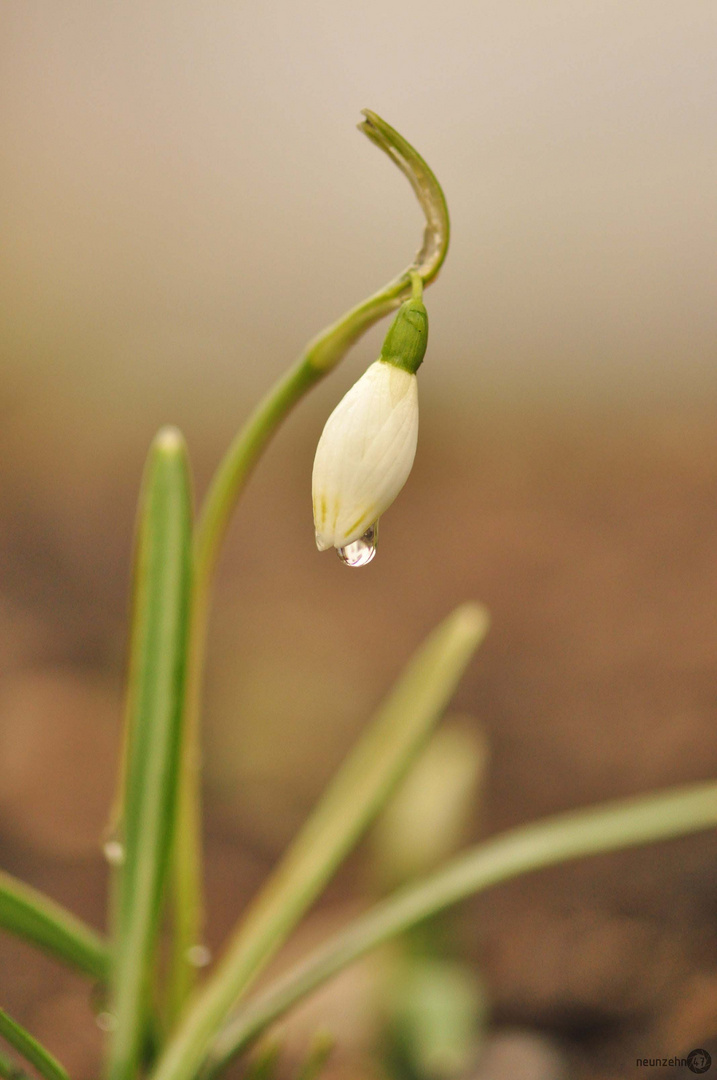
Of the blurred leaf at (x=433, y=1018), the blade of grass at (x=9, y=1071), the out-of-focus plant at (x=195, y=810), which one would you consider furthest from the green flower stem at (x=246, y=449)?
the blurred leaf at (x=433, y=1018)

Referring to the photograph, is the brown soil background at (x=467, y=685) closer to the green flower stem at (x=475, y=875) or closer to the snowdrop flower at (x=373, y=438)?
the green flower stem at (x=475, y=875)

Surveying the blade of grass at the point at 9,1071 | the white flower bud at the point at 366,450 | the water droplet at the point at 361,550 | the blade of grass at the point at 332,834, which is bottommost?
the blade of grass at the point at 9,1071

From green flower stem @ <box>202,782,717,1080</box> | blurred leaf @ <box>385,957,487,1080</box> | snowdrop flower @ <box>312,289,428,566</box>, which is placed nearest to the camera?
snowdrop flower @ <box>312,289,428,566</box>

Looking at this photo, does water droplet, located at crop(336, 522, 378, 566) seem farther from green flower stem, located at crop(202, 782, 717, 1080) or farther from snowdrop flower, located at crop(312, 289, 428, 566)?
green flower stem, located at crop(202, 782, 717, 1080)

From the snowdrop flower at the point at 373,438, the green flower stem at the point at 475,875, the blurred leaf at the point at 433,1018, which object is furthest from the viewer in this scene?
the blurred leaf at the point at 433,1018

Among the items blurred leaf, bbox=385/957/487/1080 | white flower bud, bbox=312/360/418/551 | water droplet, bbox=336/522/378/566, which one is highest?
white flower bud, bbox=312/360/418/551

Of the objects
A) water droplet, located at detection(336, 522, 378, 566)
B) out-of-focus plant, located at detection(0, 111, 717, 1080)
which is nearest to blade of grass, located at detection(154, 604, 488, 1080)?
out-of-focus plant, located at detection(0, 111, 717, 1080)
